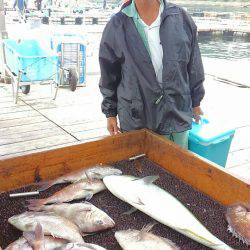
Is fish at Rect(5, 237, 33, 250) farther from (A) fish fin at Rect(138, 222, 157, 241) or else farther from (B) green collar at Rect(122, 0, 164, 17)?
(B) green collar at Rect(122, 0, 164, 17)

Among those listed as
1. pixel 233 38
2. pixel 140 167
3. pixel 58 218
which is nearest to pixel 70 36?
pixel 140 167

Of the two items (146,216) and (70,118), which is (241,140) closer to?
(70,118)

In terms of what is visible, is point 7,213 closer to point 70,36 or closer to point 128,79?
point 128,79

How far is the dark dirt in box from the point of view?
1528 mm

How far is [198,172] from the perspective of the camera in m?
1.92

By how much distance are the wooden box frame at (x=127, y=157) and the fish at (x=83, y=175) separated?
0.06 meters

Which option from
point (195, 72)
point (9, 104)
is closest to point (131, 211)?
point (195, 72)

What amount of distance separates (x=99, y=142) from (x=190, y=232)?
788 mm

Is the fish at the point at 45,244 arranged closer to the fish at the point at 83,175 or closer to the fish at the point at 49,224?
the fish at the point at 49,224

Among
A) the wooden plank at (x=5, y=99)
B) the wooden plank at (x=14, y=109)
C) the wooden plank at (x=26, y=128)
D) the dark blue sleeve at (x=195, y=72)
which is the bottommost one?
the wooden plank at (x=26, y=128)

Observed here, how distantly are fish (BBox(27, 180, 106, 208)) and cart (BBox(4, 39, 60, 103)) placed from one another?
14.1 feet

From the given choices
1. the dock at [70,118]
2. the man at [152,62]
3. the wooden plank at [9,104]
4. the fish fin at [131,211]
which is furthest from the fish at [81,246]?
the wooden plank at [9,104]

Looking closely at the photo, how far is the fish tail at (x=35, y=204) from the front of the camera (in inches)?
66.1

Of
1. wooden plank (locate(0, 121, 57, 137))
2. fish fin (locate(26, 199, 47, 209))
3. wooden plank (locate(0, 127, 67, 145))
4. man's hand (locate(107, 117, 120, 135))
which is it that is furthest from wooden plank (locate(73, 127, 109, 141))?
fish fin (locate(26, 199, 47, 209))
